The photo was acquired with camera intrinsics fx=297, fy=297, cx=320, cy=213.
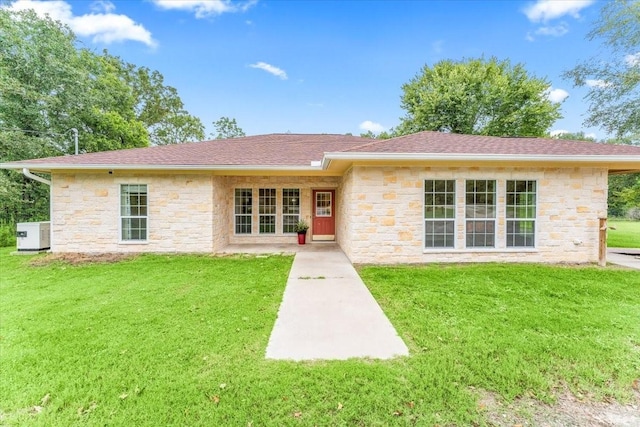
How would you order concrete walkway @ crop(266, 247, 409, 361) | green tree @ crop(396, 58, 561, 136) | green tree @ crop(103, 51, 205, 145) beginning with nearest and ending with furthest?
concrete walkway @ crop(266, 247, 409, 361) < green tree @ crop(396, 58, 561, 136) < green tree @ crop(103, 51, 205, 145)

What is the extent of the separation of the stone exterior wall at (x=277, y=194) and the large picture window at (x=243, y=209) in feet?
0.43

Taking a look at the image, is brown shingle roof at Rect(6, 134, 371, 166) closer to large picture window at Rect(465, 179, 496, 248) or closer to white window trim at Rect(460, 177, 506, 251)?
white window trim at Rect(460, 177, 506, 251)

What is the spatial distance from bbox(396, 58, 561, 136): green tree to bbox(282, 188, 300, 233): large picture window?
47.4ft

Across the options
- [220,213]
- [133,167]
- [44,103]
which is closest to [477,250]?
[220,213]

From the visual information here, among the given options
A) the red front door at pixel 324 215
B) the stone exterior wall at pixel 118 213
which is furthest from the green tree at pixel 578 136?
the stone exterior wall at pixel 118 213

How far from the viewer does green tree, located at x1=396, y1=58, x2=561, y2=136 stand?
2045 centimetres

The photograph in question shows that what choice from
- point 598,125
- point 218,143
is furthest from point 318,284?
point 598,125

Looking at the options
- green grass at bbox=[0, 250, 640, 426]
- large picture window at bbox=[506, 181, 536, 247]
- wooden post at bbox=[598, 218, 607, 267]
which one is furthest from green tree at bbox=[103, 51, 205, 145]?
wooden post at bbox=[598, 218, 607, 267]

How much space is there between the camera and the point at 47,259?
8.07m

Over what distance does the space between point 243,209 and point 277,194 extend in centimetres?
140

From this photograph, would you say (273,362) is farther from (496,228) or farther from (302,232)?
(302,232)

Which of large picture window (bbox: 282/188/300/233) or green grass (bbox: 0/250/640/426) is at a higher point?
large picture window (bbox: 282/188/300/233)

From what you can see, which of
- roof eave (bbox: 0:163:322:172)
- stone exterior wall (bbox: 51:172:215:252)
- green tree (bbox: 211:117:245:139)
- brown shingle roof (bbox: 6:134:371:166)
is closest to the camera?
roof eave (bbox: 0:163:322:172)

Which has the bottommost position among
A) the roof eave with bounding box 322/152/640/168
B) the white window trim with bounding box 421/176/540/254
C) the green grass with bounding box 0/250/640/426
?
the green grass with bounding box 0/250/640/426
